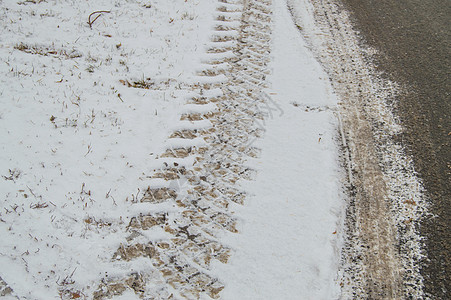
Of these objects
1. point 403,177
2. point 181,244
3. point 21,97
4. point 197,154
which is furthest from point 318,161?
point 21,97

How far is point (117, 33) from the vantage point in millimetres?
6086

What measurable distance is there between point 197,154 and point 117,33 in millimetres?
3209

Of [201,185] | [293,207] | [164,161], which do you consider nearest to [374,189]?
[293,207]

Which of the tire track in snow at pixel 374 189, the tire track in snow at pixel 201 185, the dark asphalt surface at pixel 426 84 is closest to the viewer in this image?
the tire track in snow at pixel 201 185

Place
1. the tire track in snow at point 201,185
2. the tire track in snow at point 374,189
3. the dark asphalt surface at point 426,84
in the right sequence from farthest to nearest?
the dark asphalt surface at point 426,84 → the tire track in snow at point 374,189 → the tire track in snow at point 201,185

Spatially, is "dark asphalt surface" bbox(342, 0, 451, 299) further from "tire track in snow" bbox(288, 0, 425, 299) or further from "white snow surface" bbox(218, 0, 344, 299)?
"white snow surface" bbox(218, 0, 344, 299)

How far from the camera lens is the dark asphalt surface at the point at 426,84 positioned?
132 inches

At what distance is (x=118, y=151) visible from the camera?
4.06 meters

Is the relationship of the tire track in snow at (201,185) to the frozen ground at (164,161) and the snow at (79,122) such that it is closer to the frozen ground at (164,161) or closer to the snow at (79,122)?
the frozen ground at (164,161)

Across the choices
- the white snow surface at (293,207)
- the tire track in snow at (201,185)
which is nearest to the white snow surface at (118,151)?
the white snow surface at (293,207)

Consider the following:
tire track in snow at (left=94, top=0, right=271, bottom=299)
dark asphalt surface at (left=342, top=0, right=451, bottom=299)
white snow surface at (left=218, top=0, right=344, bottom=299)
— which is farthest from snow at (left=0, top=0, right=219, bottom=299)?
dark asphalt surface at (left=342, top=0, right=451, bottom=299)

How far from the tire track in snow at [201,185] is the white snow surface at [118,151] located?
11cm

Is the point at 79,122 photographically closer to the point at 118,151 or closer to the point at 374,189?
the point at 118,151

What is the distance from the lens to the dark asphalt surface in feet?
11.0
